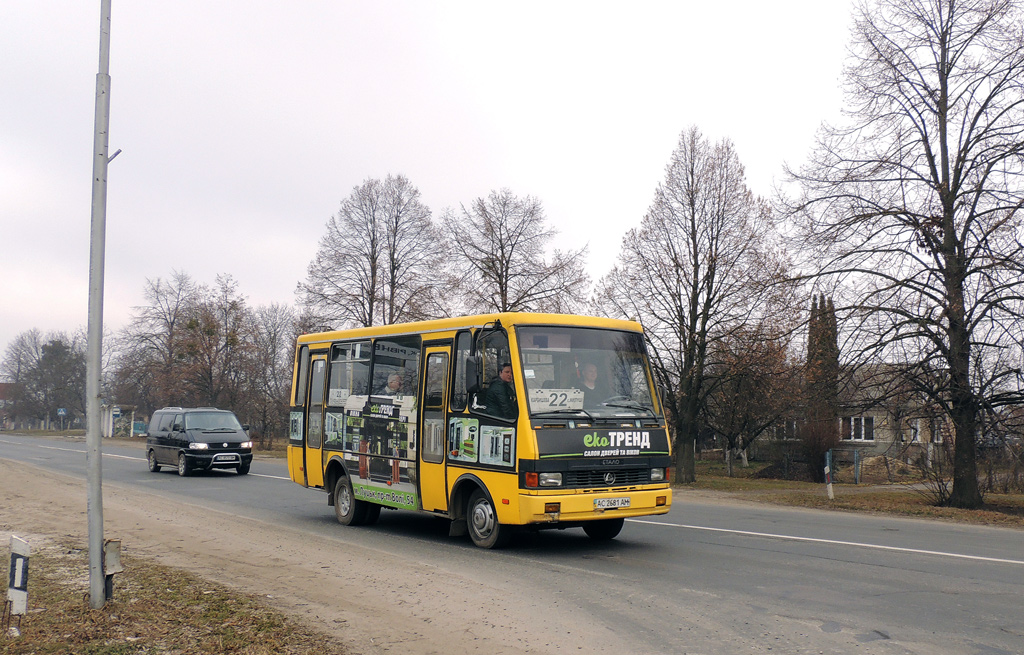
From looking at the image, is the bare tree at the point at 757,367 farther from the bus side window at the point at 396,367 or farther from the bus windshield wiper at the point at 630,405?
the bus side window at the point at 396,367

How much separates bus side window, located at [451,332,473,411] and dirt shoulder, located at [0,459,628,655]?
6.83 feet

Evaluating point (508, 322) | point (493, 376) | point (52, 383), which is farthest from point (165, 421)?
point (52, 383)

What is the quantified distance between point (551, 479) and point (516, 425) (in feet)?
2.40

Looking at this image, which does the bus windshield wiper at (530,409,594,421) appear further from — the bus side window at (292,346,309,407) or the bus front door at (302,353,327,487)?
the bus side window at (292,346,309,407)

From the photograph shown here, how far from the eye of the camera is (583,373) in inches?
399

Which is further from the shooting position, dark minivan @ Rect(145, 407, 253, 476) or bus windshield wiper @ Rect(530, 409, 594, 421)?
dark minivan @ Rect(145, 407, 253, 476)

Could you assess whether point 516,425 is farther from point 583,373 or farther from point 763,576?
point 763,576

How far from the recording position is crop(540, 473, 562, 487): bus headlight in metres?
9.39

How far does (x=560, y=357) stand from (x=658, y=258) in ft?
59.7

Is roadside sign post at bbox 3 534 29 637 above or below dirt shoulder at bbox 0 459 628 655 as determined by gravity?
above

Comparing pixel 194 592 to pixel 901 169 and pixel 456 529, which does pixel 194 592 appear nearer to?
pixel 456 529

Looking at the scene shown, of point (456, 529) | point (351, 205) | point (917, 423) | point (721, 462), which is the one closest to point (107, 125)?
point (456, 529)

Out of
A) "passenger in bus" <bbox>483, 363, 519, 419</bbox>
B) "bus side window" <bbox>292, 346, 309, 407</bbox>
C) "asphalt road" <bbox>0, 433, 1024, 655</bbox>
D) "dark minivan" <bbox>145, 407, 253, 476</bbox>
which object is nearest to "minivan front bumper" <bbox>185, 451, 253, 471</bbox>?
"dark minivan" <bbox>145, 407, 253, 476</bbox>

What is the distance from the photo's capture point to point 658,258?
27531 mm
